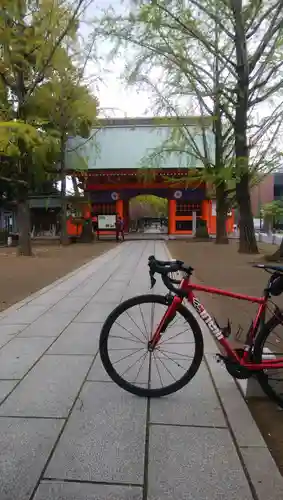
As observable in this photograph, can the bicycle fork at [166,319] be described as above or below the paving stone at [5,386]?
above

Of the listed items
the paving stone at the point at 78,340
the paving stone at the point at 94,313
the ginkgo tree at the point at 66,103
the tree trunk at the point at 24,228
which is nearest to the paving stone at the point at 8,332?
the paving stone at the point at 78,340

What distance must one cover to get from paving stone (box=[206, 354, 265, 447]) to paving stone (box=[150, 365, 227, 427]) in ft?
0.22

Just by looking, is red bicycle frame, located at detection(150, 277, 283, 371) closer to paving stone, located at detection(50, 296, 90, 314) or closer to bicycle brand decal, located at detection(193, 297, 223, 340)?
bicycle brand decal, located at detection(193, 297, 223, 340)

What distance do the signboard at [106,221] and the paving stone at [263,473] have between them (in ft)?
87.6

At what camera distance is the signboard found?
29109 mm

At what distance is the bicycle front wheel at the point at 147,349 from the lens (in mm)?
A: 3326

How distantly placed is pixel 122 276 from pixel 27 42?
847 cm

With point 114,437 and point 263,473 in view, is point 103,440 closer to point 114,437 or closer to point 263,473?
point 114,437

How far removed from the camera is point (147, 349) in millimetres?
3645

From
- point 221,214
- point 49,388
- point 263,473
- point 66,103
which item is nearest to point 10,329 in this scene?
point 49,388

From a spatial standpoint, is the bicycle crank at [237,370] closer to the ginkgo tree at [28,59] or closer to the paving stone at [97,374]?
the paving stone at [97,374]

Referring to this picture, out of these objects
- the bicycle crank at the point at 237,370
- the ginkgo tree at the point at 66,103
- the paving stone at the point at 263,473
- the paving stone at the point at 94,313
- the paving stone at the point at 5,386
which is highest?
the ginkgo tree at the point at 66,103

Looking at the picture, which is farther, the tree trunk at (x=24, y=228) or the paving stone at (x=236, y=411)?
the tree trunk at (x=24, y=228)

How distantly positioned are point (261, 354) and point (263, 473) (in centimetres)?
97
